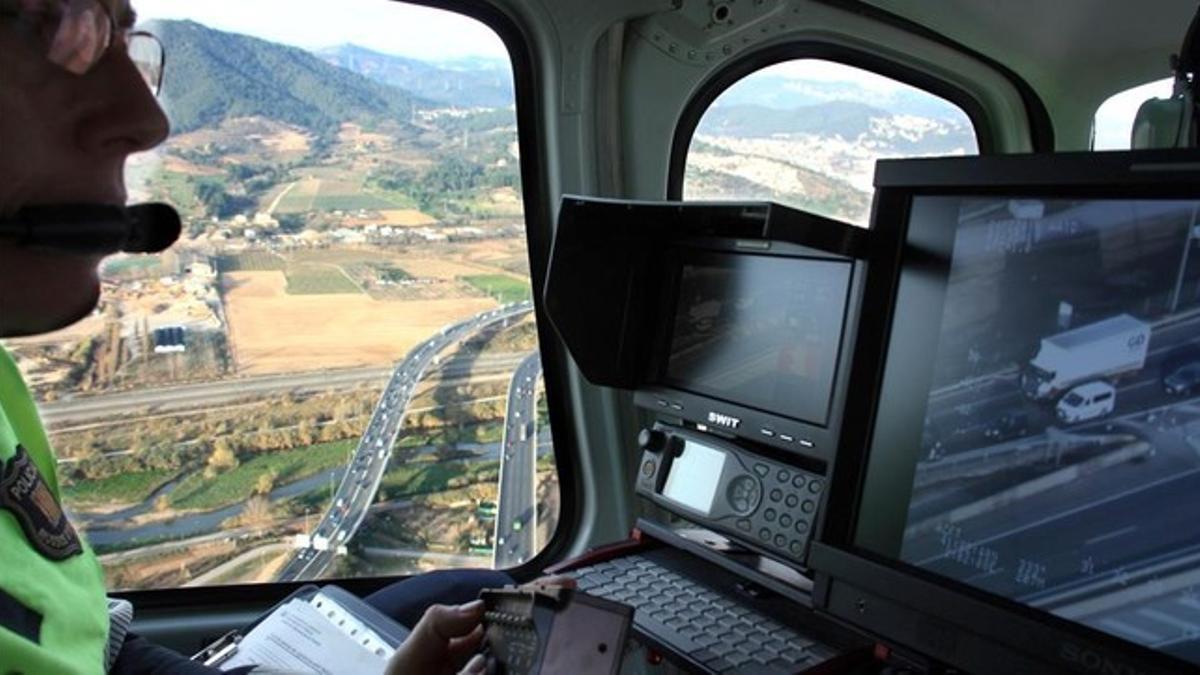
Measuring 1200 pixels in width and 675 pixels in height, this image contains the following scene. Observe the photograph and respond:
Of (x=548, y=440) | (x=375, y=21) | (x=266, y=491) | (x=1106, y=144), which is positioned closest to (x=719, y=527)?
(x=548, y=440)

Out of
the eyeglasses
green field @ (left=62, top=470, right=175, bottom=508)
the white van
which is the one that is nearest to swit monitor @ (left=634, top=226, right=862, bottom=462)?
the white van

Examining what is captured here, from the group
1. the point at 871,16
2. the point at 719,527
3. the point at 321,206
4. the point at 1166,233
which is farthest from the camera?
the point at 871,16

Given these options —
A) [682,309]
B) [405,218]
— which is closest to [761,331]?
[682,309]

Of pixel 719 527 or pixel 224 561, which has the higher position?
pixel 719 527

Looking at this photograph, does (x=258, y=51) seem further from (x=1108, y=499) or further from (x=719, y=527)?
(x=1108, y=499)

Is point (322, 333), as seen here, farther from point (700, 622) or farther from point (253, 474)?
point (700, 622)

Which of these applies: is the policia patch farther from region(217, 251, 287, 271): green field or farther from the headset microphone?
region(217, 251, 287, 271): green field

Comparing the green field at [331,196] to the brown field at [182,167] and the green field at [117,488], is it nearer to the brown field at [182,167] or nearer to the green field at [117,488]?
the brown field at [182,167]
